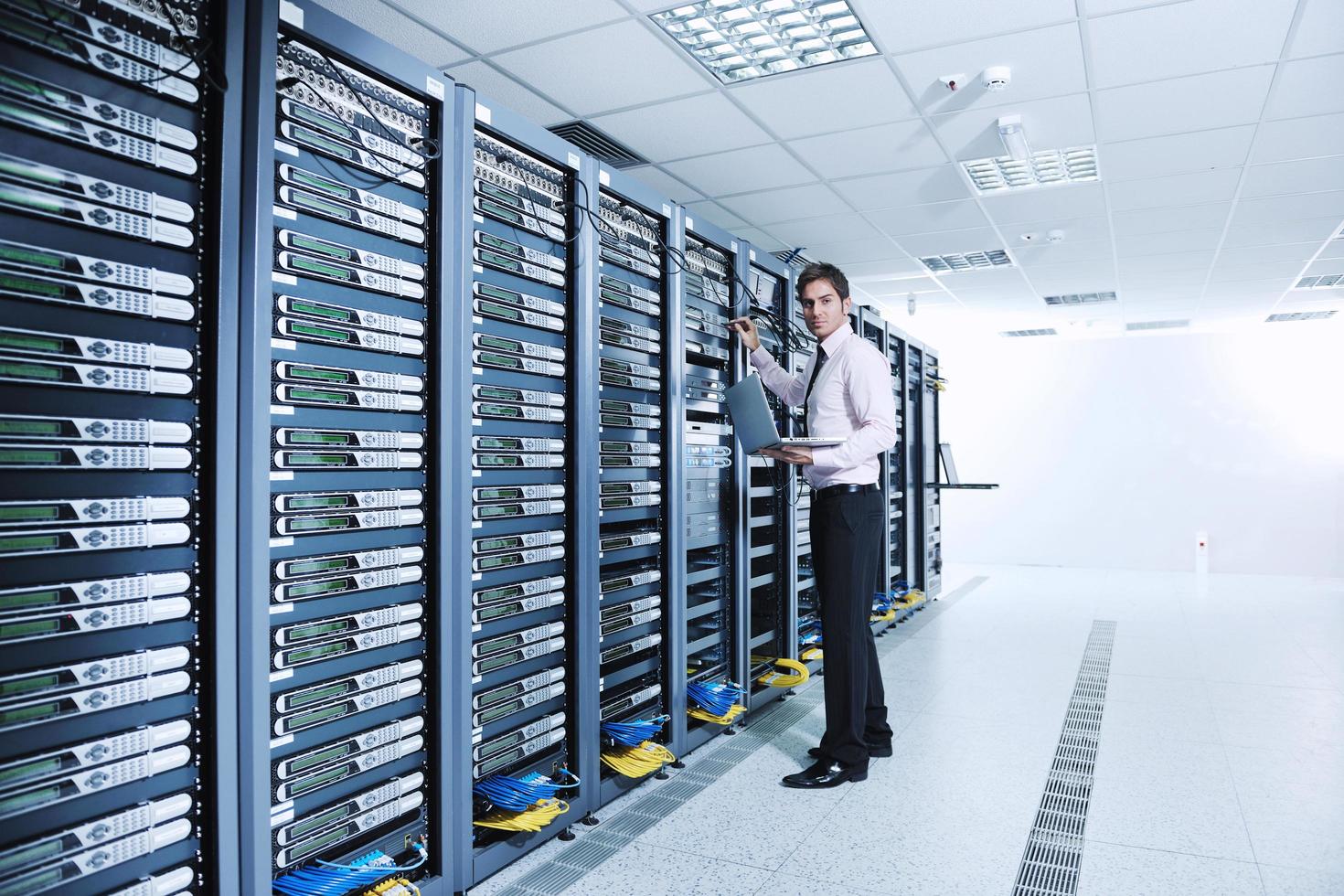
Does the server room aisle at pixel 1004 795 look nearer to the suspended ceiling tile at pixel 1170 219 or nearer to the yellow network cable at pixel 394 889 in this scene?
the yellow network cable at pixel 394 889

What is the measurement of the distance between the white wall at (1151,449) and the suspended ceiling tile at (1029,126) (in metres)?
6.02

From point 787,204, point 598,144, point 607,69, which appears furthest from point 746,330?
point 787,204

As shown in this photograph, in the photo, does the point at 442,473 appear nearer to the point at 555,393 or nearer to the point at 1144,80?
the point at 555,393

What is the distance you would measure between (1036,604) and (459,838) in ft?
19.6

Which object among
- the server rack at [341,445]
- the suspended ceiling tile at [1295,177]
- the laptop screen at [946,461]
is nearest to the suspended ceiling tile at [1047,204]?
the suspended ceiling tile at [1295,177]

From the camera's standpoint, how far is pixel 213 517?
1.37 m

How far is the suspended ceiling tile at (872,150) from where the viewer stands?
4023 mm

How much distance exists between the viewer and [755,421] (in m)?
2.80

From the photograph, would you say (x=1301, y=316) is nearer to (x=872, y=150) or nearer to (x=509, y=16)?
(x=872, y=150)

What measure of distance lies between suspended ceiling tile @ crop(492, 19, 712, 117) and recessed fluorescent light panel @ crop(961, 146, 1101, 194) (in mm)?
1788

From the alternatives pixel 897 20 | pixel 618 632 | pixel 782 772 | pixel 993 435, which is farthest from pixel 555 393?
pixel 993 435

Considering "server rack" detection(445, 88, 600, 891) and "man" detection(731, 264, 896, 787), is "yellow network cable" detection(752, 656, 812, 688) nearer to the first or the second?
"man" detection(731, 264, 896, 787)

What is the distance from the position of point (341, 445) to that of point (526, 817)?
1.02 meters

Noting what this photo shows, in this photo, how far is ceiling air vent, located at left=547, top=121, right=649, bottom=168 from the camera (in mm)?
4172
